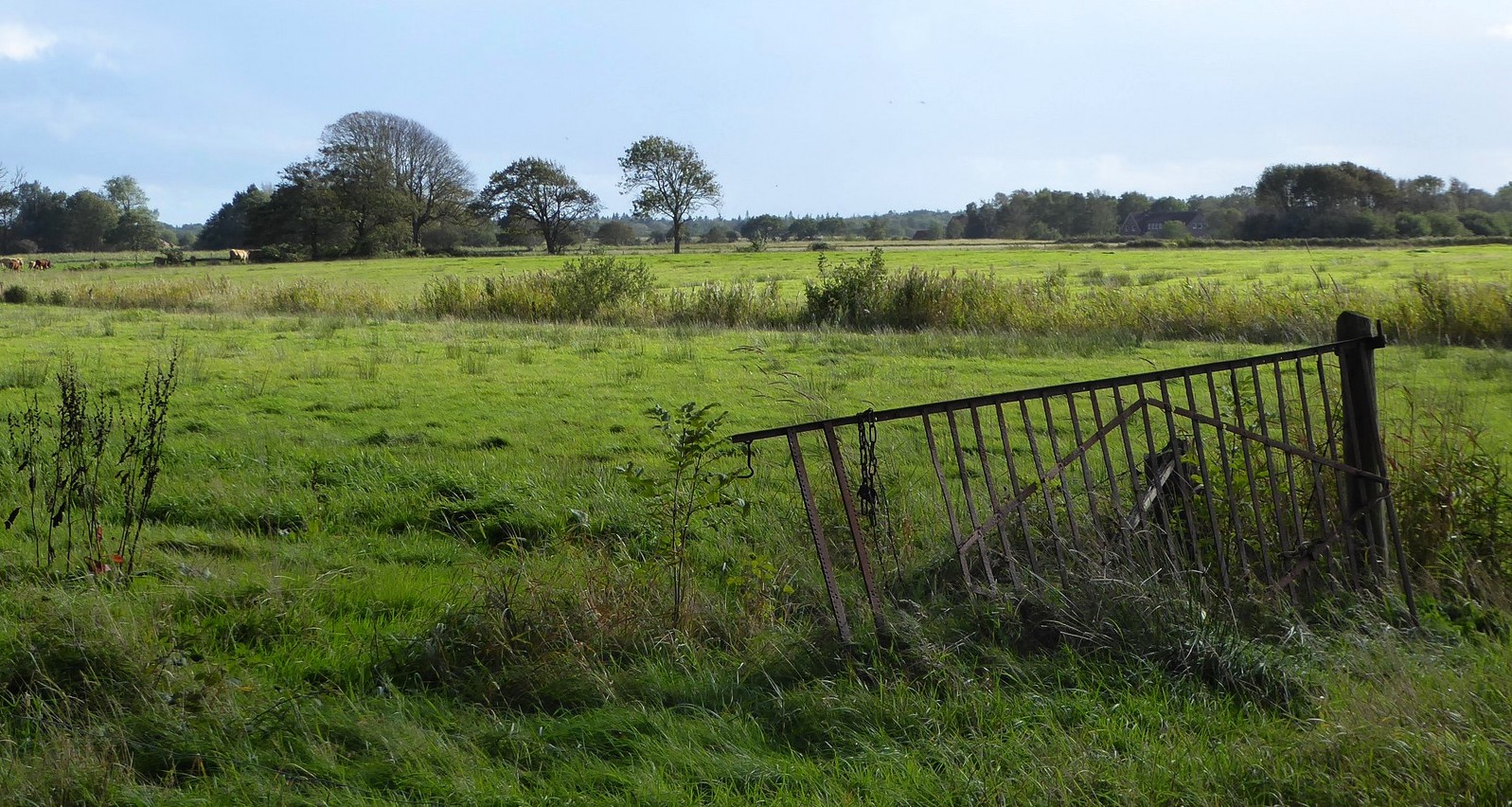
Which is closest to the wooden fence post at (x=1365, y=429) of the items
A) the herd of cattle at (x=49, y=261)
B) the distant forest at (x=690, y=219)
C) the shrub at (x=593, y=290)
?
the shrub at (x=593, y=290)

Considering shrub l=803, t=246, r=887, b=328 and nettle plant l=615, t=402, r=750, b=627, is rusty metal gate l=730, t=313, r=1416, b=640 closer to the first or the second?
nettle plant l=615, t=402, r=750, b=627

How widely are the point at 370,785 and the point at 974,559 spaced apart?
3571mm

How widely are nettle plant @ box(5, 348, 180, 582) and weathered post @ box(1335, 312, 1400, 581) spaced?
6.67 metres

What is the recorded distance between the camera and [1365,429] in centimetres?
596

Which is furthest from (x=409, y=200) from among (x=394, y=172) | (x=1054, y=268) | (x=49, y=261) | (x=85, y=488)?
(x=85, y=488)

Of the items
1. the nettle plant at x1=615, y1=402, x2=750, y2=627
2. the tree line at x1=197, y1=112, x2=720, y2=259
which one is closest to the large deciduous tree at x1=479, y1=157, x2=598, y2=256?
the tree line at x1=197, y1=112, x2=720, y2=259

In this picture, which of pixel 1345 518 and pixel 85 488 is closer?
pixel 1345 518

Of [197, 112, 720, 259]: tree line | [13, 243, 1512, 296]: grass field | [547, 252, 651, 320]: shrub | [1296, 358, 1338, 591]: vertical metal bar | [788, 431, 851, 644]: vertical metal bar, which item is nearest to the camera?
[788, 431, 851, 644]: vertical metal bar

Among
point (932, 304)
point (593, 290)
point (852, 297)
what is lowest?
point (932, 304)

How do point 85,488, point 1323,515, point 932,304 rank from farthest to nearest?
1. point 932,304
2. point 85,488
3. point 1323,515

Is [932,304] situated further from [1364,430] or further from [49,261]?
[49,261]

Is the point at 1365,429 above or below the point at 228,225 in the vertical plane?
below

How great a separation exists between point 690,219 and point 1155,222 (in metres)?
44.8

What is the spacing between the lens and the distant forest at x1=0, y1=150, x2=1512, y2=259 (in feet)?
206
